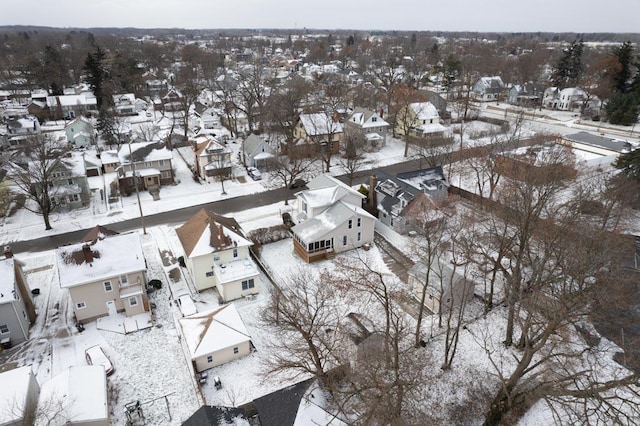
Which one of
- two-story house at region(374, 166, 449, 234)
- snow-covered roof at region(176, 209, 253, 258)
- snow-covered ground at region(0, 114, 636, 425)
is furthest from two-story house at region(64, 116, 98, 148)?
two-story house at region(374, 166, 449, 234)

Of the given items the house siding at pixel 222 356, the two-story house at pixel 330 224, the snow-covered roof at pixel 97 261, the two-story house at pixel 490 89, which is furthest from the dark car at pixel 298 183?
the two-story house at pixel 490 89

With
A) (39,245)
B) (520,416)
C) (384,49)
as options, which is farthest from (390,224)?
(384,49)

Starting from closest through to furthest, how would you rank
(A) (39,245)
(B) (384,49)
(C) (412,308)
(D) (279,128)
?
(C) (412,308) → (A) (39,245) → (D) (279,128) → (B) (384,49)

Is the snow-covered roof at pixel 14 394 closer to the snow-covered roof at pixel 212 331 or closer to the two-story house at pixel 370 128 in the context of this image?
the snow-covered roof at pixel 212 331

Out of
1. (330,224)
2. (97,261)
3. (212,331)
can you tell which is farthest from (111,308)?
(330,224)

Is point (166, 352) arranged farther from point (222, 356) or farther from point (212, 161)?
point (212, 161)

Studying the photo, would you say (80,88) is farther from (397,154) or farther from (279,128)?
(397,154)
